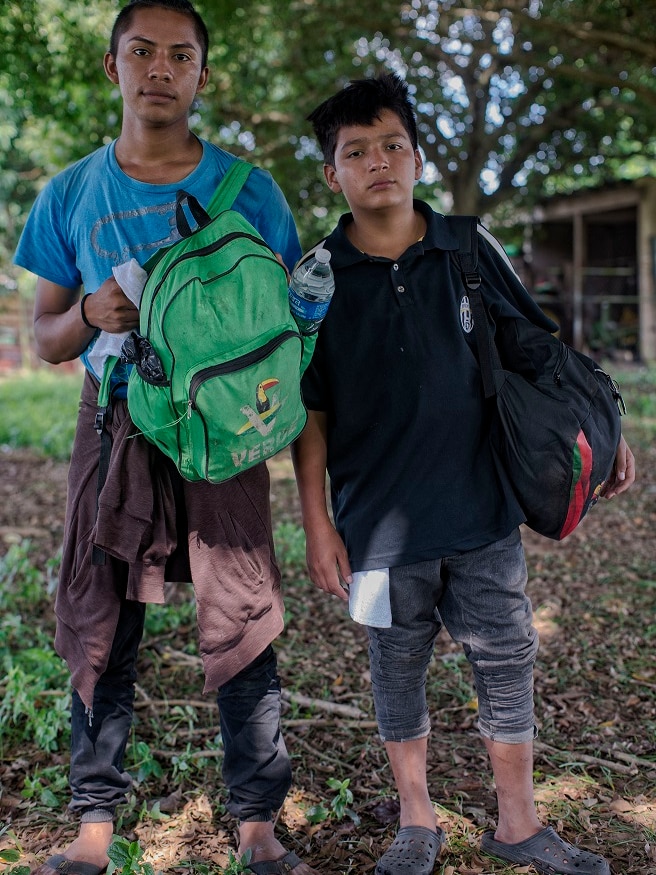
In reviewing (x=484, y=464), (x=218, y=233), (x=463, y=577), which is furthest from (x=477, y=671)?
(x=218, y=233)

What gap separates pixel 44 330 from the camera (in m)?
2.15

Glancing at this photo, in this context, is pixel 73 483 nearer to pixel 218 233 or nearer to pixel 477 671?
pixel 218 233

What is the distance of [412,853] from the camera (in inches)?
83.4

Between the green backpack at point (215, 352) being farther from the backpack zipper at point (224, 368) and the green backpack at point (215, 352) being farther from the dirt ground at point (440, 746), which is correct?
the dirt ground at point (440, 746)

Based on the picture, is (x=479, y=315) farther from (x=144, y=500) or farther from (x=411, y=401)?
(x=144, y=500)

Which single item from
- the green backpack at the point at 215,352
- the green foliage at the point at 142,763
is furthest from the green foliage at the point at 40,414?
the green backpack at the point at 215,352

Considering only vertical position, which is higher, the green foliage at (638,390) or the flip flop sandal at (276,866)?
the green foliage at (638,390)

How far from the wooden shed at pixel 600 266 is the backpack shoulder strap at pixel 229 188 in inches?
464

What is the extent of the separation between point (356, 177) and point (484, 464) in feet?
2.67

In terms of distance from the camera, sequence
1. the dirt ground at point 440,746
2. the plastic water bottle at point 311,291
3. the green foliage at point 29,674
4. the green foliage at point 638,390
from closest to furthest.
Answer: the plastic water bottle at point 311,291
the dirt ground at point 440,746
the green foliage at point 29,674
the green foliage at point 638,390

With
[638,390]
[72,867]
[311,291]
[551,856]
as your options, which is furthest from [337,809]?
[638,390]

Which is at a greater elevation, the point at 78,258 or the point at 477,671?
the point at 78,258

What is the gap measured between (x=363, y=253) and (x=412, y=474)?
1.91 ft

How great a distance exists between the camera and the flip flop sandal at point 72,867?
82.5 inches
